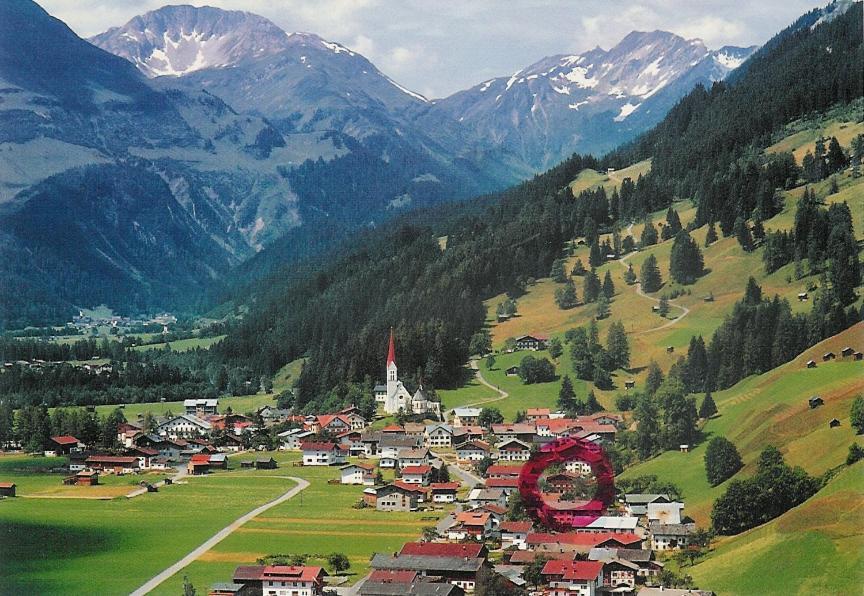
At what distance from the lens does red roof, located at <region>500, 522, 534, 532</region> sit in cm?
6262

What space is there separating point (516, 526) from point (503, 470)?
51.4 feet

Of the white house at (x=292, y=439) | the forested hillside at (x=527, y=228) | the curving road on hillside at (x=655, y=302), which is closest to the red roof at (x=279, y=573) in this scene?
the white house at (x=292, y=439)

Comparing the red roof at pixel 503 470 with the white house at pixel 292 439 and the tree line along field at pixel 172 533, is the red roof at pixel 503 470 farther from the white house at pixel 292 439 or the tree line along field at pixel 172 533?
the white house at pixel 292 439

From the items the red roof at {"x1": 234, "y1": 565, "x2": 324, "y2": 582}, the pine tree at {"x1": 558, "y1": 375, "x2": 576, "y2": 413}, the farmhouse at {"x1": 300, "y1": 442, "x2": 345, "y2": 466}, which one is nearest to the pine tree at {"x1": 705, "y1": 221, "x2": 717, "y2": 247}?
the pine tree at {"x1": 558, "y1": 375, "x2": 576, "y2": 413}

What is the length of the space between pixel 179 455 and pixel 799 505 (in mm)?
53115

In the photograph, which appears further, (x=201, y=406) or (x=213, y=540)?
(x=201, y=406)

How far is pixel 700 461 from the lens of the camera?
71062mm

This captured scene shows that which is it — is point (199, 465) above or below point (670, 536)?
above

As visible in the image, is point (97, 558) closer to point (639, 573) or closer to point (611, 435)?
point (639, 573)

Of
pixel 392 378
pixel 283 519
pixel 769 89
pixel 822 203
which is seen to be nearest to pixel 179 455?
pixel 392 378

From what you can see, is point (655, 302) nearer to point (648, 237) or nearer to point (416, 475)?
point (648, 237)

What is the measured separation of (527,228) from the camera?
140875 millimetres

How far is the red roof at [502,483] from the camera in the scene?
73750 mm

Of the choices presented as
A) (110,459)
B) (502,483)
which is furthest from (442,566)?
(110,459)
